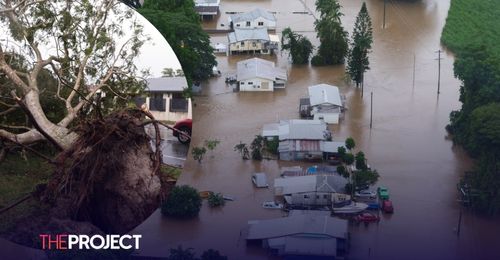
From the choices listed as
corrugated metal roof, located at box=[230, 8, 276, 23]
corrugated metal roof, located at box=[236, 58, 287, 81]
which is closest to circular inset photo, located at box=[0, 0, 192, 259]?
corrugated metal roof, located at box=[236, 58, 287, 81]

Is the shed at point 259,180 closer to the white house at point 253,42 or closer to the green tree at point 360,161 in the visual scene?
the green tree at point 360,161

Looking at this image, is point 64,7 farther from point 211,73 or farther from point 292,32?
point 292,32

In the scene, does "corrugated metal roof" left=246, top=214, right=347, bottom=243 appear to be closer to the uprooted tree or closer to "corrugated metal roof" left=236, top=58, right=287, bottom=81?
the uprooted tree

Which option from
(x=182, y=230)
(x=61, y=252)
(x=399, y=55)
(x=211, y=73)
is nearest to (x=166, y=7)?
(x=211, y=73)

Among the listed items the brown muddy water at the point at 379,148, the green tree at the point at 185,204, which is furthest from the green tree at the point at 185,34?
the green tree at the point at 185,204

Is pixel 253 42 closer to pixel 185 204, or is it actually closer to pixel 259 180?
pixel 259 180
